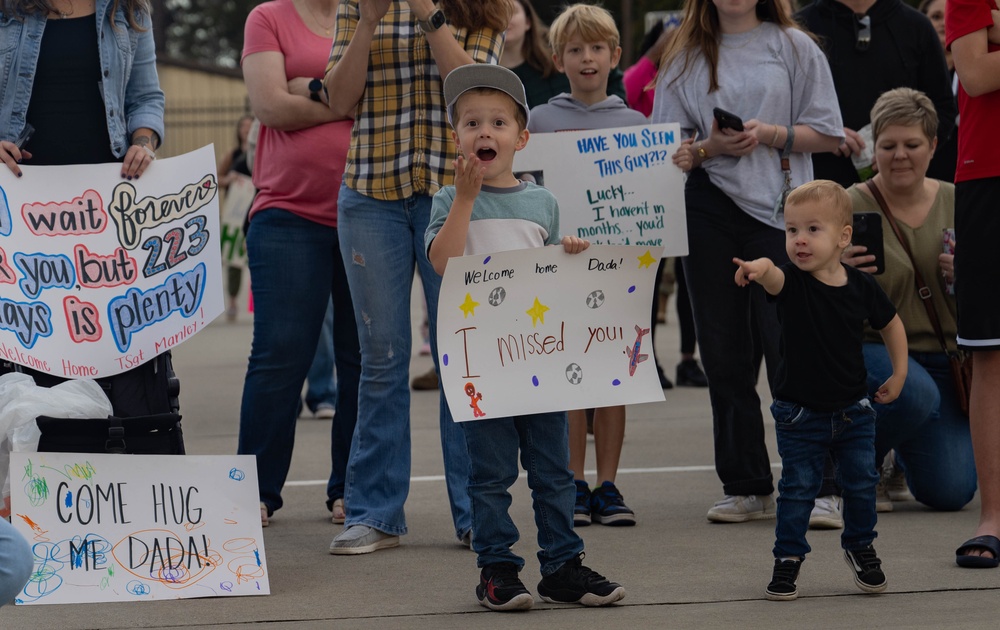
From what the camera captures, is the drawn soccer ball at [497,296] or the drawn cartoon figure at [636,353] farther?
the drawn cartoon figure at [636,353]

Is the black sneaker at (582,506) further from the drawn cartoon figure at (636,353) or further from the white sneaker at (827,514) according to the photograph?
the drawn cartoon figure at (636,353)

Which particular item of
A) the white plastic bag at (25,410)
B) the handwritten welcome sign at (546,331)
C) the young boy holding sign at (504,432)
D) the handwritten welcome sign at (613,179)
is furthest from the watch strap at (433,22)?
the white plastic bag at (25,410)

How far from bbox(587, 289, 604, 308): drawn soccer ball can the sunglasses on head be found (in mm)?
2483

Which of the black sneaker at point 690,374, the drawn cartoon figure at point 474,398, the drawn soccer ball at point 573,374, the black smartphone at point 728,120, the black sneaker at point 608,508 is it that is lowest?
the black sneaker at point 690,374

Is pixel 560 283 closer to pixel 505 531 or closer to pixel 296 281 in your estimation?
pixel 505 531

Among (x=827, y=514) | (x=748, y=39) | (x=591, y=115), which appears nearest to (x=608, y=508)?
(x=827, y=514)

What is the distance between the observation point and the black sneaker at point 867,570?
4273mm

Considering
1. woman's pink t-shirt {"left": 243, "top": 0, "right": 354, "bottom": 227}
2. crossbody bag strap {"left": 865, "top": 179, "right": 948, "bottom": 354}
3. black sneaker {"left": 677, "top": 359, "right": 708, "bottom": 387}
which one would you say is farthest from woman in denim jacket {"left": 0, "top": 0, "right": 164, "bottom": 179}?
black sneaker {"left": 677, "top": 359, "right": 708, "bottom": 387}

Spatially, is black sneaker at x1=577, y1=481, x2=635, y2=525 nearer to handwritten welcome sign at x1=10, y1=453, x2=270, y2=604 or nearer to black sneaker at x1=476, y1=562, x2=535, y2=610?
black sneaker at x1=476, y1=562, x2=535, y2=610

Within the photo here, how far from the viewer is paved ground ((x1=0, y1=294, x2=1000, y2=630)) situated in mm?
4082

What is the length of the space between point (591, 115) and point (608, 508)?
1627mm

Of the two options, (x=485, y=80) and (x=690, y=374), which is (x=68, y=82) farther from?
(x=690, y=374)

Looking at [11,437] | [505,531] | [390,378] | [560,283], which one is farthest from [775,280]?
[11,437]

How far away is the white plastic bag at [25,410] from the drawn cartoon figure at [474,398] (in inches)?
47.0
